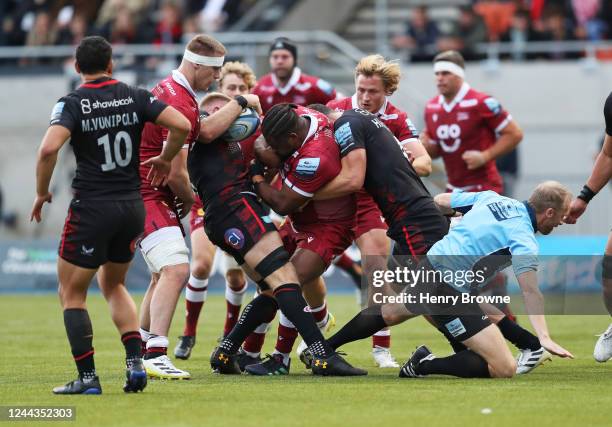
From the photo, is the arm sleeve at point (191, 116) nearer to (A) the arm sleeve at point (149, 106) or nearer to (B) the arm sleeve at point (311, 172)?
(B) the arm sleeve at point (311, 172)

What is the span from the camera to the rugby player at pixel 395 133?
380 inches

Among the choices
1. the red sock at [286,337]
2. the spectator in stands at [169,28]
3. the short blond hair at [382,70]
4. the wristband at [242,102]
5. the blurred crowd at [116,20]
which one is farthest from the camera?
the blurred crowd at [116,20]

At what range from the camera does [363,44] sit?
24.1 meters

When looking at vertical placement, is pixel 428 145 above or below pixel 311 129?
below

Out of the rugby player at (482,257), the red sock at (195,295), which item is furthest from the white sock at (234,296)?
the rugby player at (482,257)

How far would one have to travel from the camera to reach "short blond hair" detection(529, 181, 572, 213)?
8273 mm

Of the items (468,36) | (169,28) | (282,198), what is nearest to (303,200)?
(282,198)

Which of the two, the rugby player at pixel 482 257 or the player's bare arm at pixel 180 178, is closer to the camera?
the rugby player at pixel 482 257

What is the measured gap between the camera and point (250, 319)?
8898 millimetres

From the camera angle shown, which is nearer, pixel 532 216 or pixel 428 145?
pixel 532 216

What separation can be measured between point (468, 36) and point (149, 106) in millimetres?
14807

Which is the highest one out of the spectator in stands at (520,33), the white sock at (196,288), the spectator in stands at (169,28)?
the spectator in stands at (169,28)

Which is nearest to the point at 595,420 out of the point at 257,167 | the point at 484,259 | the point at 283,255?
the point at 484,259

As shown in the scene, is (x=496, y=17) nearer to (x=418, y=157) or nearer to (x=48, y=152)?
(x=418, y=157)
